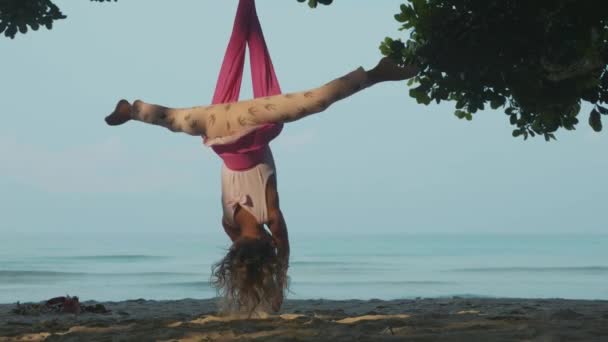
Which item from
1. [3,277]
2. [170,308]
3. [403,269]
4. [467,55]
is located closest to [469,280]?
[403,269]

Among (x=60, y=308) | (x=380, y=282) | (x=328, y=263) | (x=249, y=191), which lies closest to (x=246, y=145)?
(x=249, y=191)

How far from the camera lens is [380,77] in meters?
7.75

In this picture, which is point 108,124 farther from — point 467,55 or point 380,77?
point 467,55

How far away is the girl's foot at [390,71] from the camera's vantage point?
25.2 ft

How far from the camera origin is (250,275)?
7.35m

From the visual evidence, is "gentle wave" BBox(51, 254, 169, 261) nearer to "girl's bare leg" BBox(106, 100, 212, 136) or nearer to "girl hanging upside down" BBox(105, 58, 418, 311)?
"girl's bare leg" BBox(106, 100, 212, 136)

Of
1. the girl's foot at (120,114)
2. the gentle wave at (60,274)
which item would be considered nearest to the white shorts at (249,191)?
the girl's foot at (120,114)

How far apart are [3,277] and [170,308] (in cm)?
1626

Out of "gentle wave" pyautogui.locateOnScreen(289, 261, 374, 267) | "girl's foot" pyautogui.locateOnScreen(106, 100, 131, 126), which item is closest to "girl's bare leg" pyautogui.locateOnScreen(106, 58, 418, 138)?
"girl's foot" pyautogui.locateOnScreen(106, 100, 131, 126)

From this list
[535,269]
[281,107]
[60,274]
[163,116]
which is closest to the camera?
[281,107]

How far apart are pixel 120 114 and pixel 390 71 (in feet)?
7.54

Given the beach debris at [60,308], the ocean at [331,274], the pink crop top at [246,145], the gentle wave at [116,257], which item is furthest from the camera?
the gentle wave at [116,257]

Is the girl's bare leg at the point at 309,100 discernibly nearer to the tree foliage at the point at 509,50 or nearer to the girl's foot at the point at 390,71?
the girl's foot at the point at 390,71

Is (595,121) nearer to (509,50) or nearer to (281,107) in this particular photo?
(509,50)
